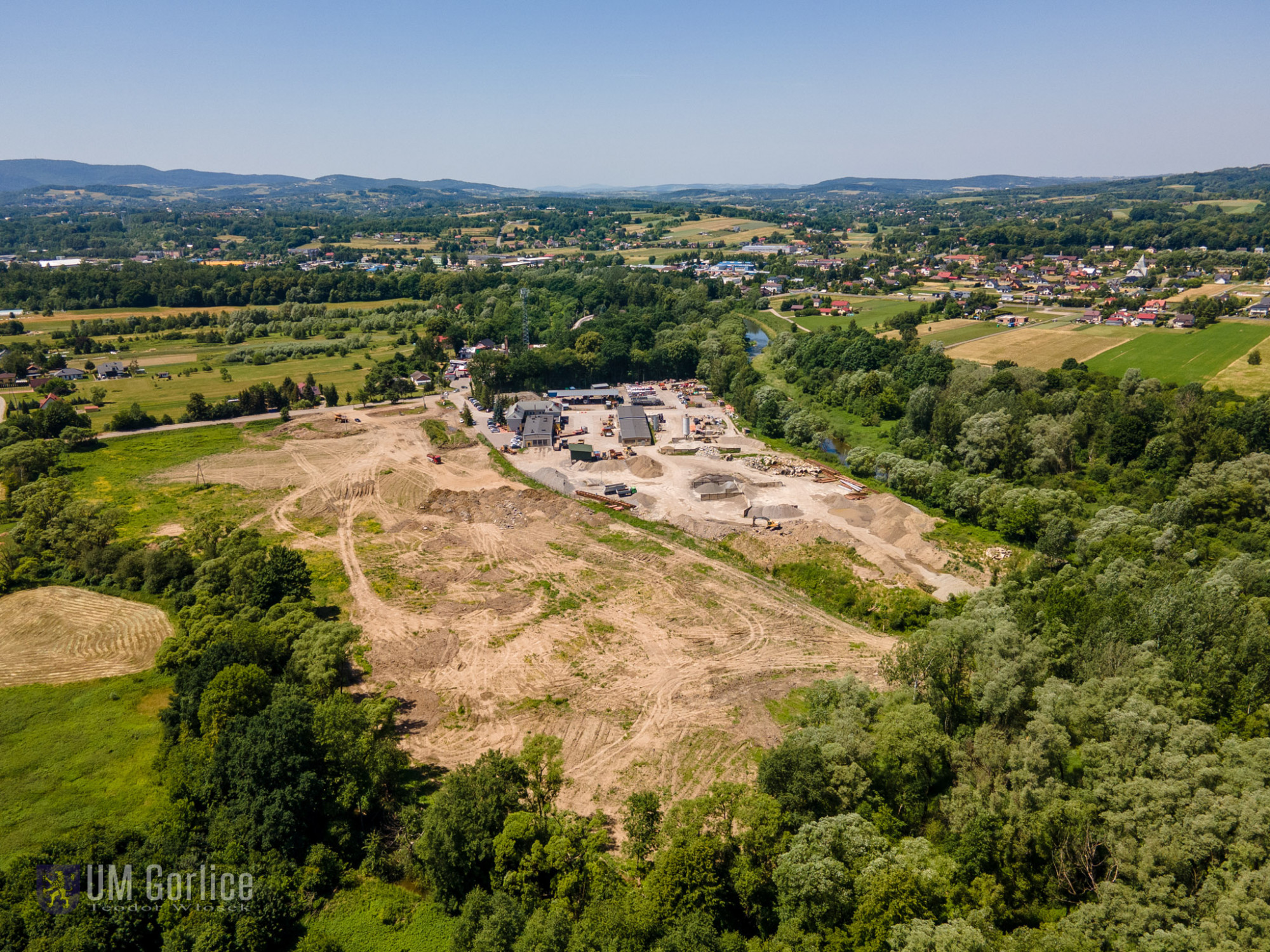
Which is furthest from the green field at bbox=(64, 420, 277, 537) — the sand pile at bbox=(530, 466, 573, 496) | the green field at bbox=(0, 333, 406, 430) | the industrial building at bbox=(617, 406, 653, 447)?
the industrial building at bbox=(617, 406, 653, 447)

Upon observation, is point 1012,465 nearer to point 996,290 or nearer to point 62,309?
point 996,290

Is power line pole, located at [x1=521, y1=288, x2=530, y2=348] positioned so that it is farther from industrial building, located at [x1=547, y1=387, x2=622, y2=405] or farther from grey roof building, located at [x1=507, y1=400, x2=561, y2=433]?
grey roof building, located at [x1=507, y1=400, x2=561, y2=433]

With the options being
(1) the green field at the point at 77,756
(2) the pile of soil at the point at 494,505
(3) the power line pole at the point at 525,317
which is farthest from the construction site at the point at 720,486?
(1) the green field at the point at 77,756

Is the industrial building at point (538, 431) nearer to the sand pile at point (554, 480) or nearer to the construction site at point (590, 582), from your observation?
the construction site at point (590, 582)

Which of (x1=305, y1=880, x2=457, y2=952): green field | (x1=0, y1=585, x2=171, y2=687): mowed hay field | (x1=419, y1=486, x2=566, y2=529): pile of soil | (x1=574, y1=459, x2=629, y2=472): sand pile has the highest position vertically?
(x1=574, y1=459, x2=629, y2=472): sand pile

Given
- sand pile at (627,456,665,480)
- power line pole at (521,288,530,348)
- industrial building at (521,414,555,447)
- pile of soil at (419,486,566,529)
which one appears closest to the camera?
pile of soil at (419,486,566,529)
